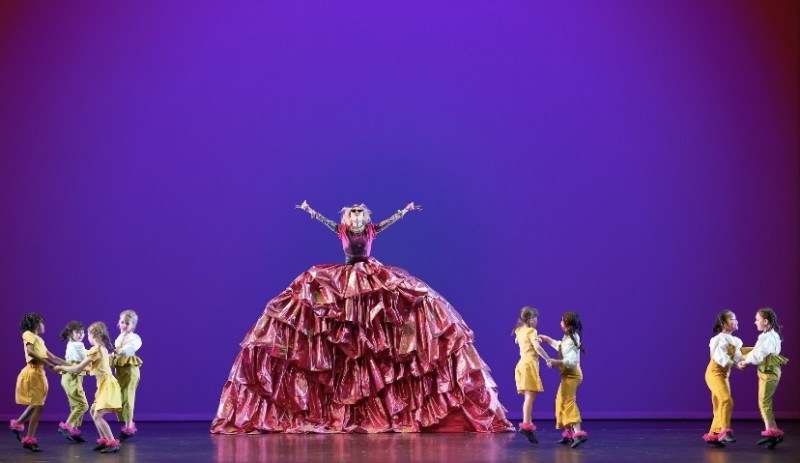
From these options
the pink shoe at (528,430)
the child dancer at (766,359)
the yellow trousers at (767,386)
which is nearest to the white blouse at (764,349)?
the child dancer at (766,359)

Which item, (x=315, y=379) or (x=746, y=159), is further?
(x=746, y=159)

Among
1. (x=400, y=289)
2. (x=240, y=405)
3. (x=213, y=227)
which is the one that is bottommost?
(x=240, y=405)

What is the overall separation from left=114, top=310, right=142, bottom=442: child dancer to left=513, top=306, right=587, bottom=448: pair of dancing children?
257cm

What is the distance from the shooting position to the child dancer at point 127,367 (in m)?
7.40

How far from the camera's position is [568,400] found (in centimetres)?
717

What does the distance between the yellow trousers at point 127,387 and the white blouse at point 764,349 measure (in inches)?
158

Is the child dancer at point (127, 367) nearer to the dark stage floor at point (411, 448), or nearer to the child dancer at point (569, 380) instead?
the dark stage floor at point (411, 448)

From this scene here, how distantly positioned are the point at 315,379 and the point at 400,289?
0.87m

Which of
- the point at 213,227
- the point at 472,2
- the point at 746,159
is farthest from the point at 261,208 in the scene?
the point at 746,159

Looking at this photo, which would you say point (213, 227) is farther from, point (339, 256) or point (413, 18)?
point (413, 18)

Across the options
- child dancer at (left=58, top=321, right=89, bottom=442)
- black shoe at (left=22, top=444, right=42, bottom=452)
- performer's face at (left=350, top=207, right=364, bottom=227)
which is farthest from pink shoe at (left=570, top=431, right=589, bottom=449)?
black shoe at (left=22, top=444, right=42, bottom=452)

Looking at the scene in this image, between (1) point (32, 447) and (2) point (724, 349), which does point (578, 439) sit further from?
(1) point (32, 447)

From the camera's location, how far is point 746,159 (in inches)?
371

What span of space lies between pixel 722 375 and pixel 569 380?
3.19ft
